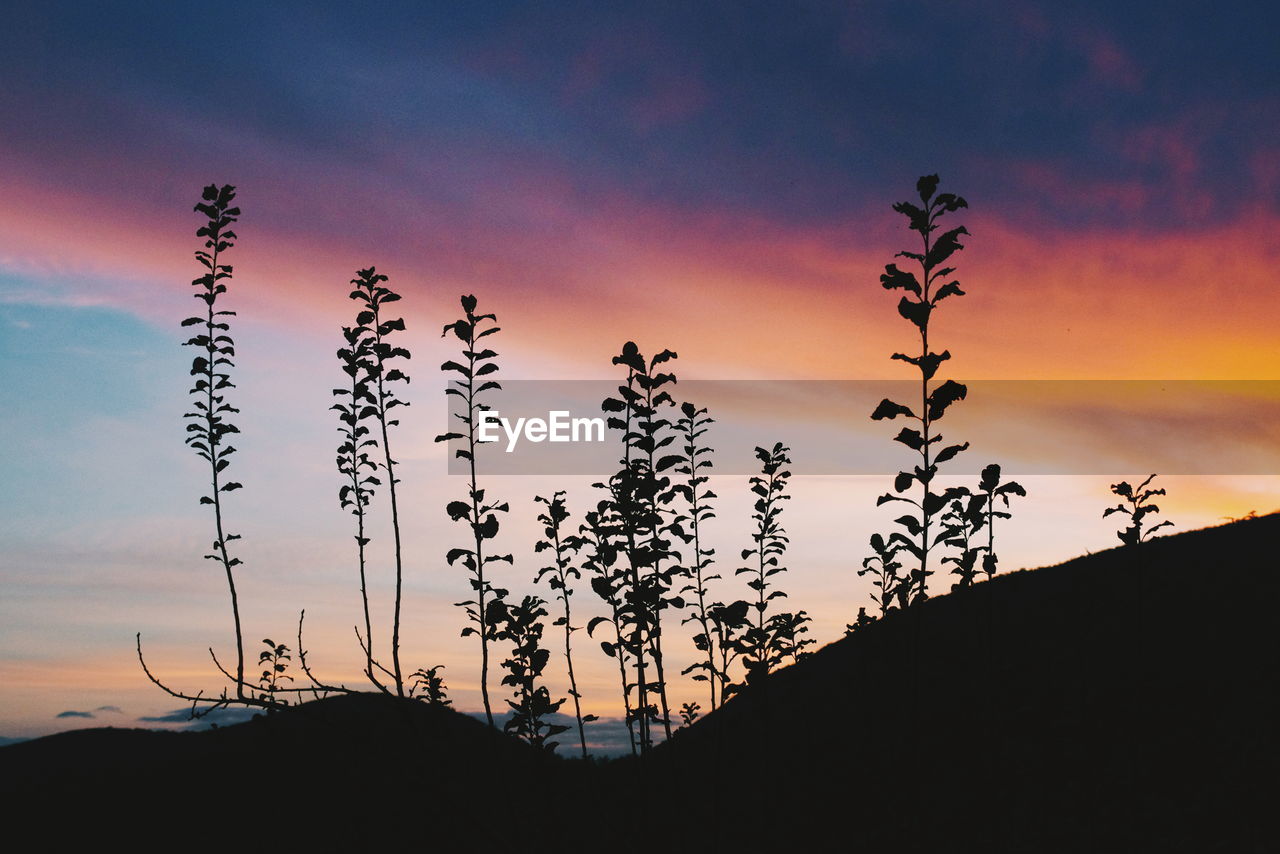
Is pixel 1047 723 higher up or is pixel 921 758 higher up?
pixel 1047 723

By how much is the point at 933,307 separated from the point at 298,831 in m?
19.5

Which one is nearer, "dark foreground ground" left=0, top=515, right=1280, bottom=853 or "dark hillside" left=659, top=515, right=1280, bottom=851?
"dark hillside" left=659, top=515, right=1280, bottom=851

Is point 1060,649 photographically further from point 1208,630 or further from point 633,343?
point 633,343

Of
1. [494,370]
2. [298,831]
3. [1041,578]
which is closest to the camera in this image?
[494,370]

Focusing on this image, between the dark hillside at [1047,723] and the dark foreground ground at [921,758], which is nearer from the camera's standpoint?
the dark hillside at [1047,723]

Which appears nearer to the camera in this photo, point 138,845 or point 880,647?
point 138,845

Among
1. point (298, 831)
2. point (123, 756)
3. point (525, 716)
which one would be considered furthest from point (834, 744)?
point (123, 756)

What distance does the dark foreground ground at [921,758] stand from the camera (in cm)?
1689

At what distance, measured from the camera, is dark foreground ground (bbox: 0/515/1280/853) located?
55.4 feet

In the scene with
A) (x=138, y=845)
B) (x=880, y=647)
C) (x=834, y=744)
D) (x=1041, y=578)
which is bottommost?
(x=138, y=845)

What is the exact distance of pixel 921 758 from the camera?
2123 centimetres

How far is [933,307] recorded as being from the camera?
50.3ft

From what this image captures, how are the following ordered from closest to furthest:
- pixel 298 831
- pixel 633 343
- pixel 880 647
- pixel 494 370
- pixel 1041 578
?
pixel 633 343
pixel 494 370
pixel 298 831
pixel 880 647
pixel 1041 578

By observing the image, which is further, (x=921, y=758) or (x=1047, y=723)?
(x=1047, y=723)
